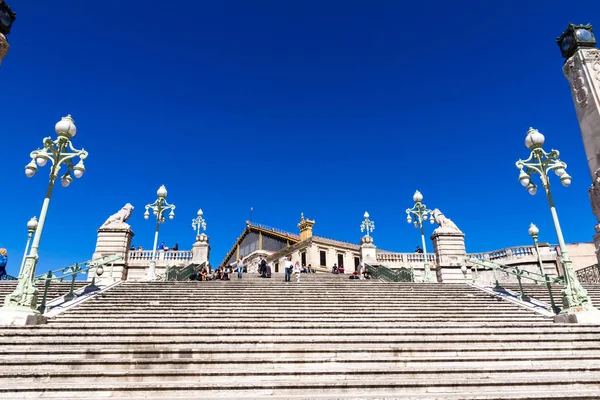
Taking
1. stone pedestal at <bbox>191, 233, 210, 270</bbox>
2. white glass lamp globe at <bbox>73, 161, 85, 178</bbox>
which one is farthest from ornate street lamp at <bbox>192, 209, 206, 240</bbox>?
white glass lamp globe at <bbox>73, 161, 85, 178</bbox>

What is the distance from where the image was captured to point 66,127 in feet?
34.9

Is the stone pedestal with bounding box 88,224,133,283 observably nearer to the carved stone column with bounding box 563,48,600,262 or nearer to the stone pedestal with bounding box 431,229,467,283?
the stone pedestal with bounding box 431,229,467,283

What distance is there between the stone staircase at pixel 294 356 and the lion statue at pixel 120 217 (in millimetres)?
11597

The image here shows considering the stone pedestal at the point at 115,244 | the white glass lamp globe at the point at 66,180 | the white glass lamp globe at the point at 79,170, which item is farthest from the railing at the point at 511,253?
the white glass lamp globe at the point at 66,180

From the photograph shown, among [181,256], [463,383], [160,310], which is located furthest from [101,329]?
[181,256]

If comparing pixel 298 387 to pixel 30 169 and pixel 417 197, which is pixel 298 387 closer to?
pixel 30 169

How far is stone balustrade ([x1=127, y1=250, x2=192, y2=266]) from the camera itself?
947 inches

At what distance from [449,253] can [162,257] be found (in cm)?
1944

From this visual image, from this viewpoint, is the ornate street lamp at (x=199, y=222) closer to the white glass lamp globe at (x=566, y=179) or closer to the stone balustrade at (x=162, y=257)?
the stone balustrade at (x=162, y=257)

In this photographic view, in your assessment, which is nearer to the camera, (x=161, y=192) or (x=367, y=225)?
(x=161, y=192)

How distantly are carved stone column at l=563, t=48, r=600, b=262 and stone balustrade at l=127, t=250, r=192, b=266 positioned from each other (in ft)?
76.1

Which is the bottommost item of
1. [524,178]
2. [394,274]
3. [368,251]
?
[394,274]

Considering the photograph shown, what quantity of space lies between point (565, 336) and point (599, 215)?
1084cm

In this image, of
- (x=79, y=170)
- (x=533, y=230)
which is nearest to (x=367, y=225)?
(x=533, y=230)
